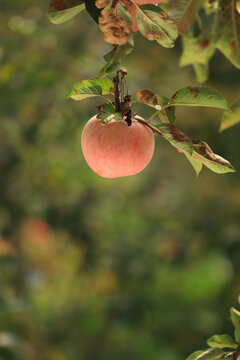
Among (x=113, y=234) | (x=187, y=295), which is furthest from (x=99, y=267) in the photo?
(x=187, y=295)

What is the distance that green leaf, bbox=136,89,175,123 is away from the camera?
438 millimetres

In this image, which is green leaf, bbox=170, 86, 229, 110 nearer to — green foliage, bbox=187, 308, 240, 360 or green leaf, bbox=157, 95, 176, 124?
green leaf, bbox=157, 95, 176, 124

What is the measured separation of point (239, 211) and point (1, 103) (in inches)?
48.5

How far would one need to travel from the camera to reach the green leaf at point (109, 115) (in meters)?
0.40

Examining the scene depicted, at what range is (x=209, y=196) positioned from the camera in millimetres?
2723

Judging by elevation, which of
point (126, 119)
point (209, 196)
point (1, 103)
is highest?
point (126, 119)

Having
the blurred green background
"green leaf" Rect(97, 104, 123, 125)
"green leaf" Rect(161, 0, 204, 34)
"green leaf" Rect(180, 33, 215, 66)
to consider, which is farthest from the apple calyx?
the blurred green background

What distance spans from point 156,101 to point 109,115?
0.18 feet

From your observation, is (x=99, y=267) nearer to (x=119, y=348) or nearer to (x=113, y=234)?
(x=113, y=234)

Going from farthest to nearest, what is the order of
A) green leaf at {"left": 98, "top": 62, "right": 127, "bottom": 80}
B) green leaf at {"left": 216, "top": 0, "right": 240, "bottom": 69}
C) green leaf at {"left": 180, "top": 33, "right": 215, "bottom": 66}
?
green leaf at {"left": 180, "top": 33, "right": 215, "bottom": 66} → green leaf at {"left": 216, "top": 0, "right": 240, "bottom": 69} → green leaf at {"left": 98, "top": 62, "right": 127, "bottom": 80}

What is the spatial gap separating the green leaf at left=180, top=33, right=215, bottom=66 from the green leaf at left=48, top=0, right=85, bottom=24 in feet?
1.01

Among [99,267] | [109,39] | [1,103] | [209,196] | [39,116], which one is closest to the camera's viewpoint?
[109,39]

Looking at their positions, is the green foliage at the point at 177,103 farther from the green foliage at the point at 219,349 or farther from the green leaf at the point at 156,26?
the green foliage at the point at 219,349

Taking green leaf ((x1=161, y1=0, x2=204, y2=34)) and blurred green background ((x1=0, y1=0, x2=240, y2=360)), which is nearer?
green leaf ((x1=161, y1=0, x2=204, y2=34))
